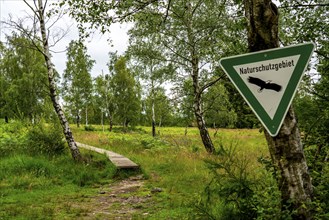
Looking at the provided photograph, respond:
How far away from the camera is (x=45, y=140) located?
12.4 meters

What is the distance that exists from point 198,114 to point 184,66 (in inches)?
97.7

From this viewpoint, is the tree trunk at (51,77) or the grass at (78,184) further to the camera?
the tree trunk at (51,77)

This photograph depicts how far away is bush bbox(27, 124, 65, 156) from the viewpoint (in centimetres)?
1224

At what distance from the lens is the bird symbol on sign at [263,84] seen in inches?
101

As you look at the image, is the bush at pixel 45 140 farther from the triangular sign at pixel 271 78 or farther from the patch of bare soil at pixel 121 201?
the triangular sign at pixel 271 78

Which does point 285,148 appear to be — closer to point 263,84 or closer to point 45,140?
point 263,84

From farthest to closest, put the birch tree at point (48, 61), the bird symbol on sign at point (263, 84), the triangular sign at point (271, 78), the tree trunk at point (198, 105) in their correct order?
the tree trunk at point (198, 105) < the birch tree at point (48, 61) < the bird symbol on sign at point (263, 84) < the triangular sign at point (271, 78)

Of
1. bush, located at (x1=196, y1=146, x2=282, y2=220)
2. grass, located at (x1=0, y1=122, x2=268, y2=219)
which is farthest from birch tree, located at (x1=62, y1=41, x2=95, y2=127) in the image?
bush, located at (x1=196, y1=146, x2=282, y2=220)

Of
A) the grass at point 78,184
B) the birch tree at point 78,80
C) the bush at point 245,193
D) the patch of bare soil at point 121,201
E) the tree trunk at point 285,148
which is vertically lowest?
the patch of bare soil at point 121,201

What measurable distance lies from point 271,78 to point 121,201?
600 centimetres

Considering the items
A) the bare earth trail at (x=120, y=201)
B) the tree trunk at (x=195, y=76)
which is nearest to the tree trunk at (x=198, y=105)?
the tree trunk at (x=195, y=76)

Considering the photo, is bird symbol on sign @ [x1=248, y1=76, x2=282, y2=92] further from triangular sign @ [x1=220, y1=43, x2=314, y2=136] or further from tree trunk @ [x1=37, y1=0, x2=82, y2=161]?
tree trunk @ [x1=37, y1=0, x2=82, y2=161]

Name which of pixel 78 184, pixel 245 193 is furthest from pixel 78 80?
pixel 245 193

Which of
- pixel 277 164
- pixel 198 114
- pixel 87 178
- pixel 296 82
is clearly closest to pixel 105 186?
pixel 87 178
